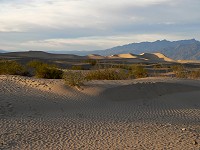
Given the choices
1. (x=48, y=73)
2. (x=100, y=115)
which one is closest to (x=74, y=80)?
(x=100, y=115)

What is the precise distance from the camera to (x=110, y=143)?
10.9 m

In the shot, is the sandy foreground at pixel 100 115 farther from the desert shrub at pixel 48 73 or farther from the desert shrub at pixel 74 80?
the desert shrub at pixel 48 73

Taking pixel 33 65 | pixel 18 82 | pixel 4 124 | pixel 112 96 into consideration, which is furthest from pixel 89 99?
pixel 33 65

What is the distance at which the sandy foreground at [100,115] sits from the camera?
11008mm

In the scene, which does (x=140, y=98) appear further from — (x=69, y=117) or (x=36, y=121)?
(x=36, y=121)

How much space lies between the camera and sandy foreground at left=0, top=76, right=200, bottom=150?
1101 cm

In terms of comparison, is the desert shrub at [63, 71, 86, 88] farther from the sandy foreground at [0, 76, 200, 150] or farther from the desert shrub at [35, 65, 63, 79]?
the desert shrub at [35, 65, 63, 79]

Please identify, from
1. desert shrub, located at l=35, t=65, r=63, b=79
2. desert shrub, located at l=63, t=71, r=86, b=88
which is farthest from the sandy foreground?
desert shrub, located at l=35, t=65, r=63, b=79

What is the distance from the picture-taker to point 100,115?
15375 millimetres

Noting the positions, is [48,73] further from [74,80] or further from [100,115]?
[100,115]

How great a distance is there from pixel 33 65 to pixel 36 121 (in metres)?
29.5

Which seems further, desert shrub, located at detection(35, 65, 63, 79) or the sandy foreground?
desert shrub, located at detection(35, 65, 63, 79)

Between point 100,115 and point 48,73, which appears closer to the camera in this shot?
point 100,115

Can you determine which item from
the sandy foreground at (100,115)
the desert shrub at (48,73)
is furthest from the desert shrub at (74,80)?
the desert shrub at (48,73)
